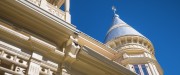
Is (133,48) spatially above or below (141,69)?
above

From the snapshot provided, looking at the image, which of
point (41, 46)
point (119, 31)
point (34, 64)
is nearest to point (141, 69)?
point (119, 31)

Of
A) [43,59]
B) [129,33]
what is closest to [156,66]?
[129,33]

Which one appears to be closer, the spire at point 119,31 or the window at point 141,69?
the window at point 141,69

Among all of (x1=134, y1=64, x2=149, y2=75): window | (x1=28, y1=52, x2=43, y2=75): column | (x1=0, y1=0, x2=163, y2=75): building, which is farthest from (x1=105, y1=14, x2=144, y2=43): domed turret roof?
(x1=28, y1=52, x2=43, y2=75): column

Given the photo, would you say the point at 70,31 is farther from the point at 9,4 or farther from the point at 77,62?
the point at 9,4

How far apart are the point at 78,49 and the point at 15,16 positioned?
216cm

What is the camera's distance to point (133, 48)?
24.8 metres

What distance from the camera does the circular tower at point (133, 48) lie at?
2206 centimetres

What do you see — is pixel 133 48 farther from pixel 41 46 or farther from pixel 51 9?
pixel 41 46

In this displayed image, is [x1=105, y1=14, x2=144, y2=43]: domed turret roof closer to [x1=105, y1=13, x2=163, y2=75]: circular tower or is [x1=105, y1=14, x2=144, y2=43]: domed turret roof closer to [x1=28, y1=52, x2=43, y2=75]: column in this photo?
[x1=105, y1=13, x2=163, y2=75]: circular tower

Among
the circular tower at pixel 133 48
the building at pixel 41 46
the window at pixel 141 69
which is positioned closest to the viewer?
the building at pixel 41 46

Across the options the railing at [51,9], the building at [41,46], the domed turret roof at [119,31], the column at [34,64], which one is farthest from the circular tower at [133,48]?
the column at [34,64]

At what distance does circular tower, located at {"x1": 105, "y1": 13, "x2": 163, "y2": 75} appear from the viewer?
72.4ft

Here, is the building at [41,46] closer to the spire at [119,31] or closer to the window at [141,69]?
the window at [141,69]
